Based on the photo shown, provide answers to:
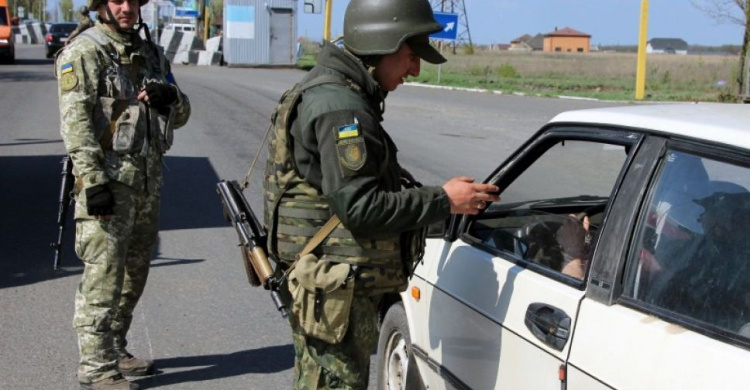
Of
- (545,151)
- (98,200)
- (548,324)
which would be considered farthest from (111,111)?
(548,324)

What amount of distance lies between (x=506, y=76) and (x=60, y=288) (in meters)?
32.1

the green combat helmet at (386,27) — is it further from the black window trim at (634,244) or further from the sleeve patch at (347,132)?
the black window trim at (634,244)

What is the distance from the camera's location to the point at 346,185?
2.58 meters

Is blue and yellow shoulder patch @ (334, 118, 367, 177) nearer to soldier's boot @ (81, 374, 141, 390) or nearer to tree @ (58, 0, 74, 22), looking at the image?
soldier's boot @ (81, 374, 141, 390)

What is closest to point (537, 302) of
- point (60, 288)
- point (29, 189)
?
point (60, 288)

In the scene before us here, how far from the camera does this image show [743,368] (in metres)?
2.01

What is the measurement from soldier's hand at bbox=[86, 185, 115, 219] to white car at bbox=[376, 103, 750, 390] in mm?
1542

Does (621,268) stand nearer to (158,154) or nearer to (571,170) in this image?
(571,170)

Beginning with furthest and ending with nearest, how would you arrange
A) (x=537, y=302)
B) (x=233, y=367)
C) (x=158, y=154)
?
1. (x=233, y=367)
2. (x=158, y=154)
3. (x=537, y=302)

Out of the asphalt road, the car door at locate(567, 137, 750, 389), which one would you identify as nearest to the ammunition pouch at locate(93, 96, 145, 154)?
the asphalt road

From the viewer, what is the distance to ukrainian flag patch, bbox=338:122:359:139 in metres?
2.57

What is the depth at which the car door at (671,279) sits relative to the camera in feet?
7.17

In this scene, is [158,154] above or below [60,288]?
above

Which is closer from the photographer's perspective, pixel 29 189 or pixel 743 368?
pixel 743 368
